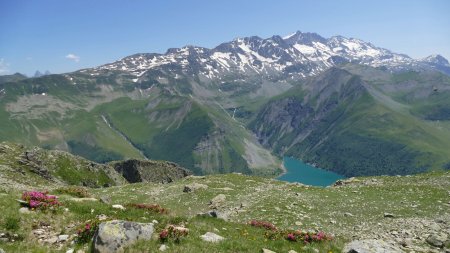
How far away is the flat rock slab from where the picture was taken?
16453mm

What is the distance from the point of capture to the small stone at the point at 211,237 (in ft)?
62.9

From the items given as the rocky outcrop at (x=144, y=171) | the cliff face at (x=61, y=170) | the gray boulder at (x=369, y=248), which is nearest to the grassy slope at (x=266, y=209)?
the gray boulder at (x=369, y=248)

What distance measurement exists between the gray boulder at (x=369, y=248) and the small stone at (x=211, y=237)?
22.4 ft

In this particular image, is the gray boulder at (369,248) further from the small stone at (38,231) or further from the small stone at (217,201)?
the small stone at (217,201)

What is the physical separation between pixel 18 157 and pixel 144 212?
57683mm

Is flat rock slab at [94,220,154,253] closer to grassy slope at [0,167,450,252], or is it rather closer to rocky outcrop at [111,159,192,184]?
grassy slope at [0,167,450,252]

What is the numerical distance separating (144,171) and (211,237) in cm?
10309

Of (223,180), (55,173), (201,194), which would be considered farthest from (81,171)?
(201,194)

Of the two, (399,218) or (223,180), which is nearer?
(399,218)

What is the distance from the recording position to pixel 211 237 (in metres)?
19.6

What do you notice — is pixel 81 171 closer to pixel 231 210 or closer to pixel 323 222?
pixel 231 210

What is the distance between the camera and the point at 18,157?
70688 mm

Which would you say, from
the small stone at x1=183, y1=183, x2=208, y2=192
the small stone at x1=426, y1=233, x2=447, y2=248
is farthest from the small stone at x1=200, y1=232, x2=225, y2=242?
the small stone at x1=183, y1=183, x2=208, y2=192

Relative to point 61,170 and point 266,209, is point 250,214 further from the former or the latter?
point 61,170
